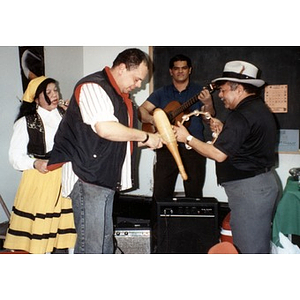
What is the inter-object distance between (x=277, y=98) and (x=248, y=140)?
0.57 m

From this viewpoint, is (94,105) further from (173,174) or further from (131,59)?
(173,174)

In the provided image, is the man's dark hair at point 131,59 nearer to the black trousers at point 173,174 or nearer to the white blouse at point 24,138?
the white blouse at point 24,138

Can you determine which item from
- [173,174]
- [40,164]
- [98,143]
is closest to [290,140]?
[173,174]

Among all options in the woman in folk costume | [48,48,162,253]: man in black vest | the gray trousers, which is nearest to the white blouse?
the woman in folk costume

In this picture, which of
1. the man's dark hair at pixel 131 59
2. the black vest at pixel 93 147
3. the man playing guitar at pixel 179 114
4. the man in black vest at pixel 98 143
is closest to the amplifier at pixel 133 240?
the man playing guitar at pixel 179 114

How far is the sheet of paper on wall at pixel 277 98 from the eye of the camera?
2195 mm

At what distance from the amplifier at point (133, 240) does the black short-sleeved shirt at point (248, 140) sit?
707 millimetres

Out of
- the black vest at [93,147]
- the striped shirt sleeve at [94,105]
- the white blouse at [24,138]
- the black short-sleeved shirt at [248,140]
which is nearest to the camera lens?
the striped shirt sleeve at [94,105]

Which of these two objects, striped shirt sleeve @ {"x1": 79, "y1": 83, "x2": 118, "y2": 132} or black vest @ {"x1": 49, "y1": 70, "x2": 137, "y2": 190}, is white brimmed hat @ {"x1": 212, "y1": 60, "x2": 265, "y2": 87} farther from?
striped shirt sleeve @ {"x1": 79, "y1": 83, "x2": 118, "y2": 132}

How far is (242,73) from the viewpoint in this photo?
1978 mm

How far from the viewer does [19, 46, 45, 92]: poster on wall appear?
6.22 ft

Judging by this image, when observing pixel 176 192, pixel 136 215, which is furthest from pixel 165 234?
pixel 136 215
